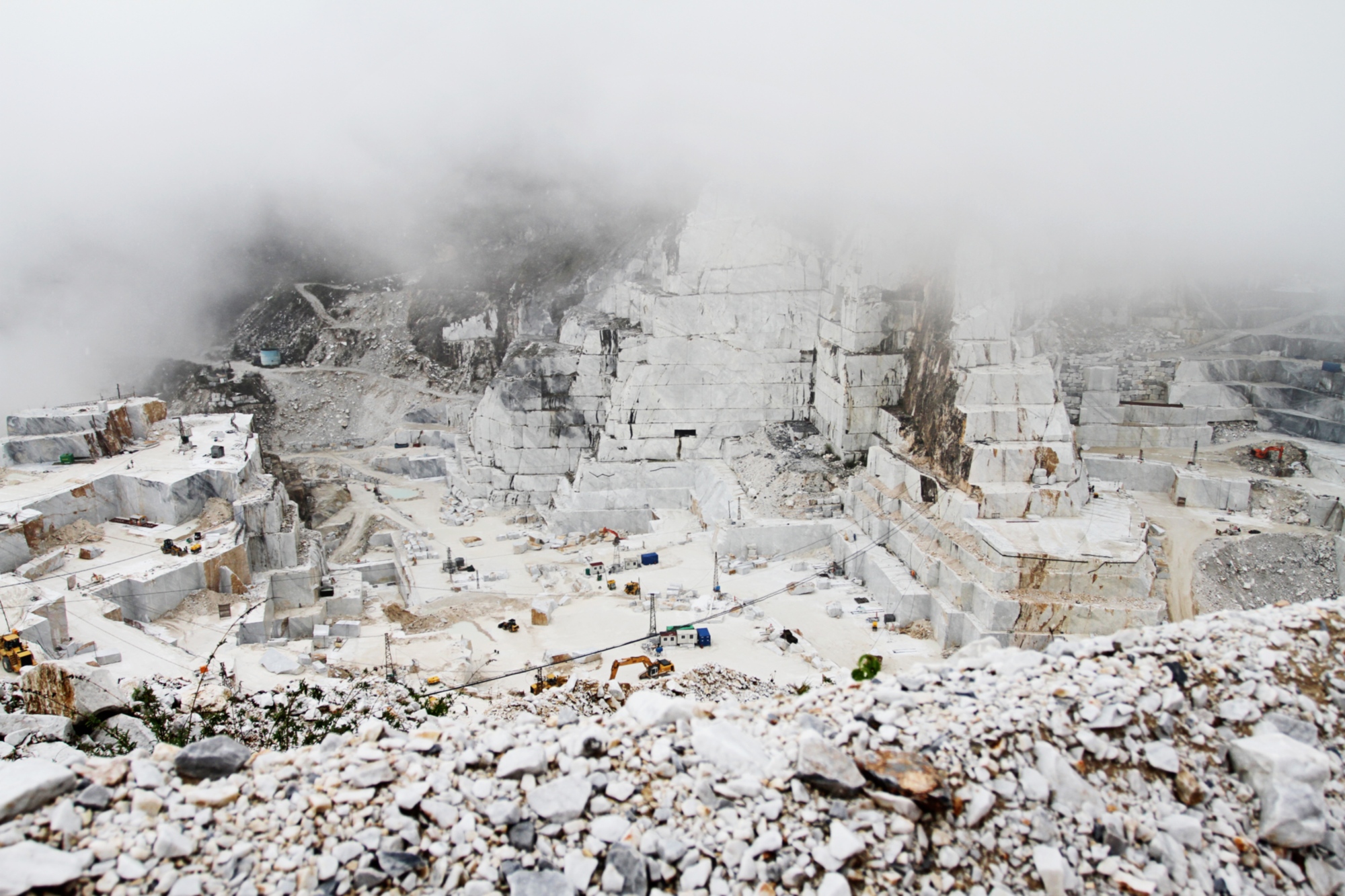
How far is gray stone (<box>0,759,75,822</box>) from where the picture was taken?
16.3ft

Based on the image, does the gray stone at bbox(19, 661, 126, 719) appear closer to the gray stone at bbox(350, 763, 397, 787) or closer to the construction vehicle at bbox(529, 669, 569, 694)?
the construction vehicle at bbox(529, 669, 569, 694)

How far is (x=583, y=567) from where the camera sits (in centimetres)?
2408

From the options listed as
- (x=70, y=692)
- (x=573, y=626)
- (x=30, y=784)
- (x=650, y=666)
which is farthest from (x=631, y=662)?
(x=30, y=784)

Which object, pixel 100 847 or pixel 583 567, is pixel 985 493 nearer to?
pixel 583 567

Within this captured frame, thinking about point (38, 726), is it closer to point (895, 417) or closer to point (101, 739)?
point (101, 739)

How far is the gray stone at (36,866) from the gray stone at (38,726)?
13.8 feet

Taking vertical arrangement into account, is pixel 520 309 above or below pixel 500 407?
above

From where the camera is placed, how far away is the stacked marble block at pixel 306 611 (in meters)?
18.4

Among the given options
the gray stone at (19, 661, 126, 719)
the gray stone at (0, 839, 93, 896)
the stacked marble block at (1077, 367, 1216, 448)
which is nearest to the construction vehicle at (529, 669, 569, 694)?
the gray stone at (19, 661, 126, 719)

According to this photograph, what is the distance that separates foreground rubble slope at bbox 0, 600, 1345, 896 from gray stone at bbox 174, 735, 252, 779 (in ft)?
0.05

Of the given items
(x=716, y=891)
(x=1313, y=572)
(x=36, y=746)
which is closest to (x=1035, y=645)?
(x=1313, y=572)

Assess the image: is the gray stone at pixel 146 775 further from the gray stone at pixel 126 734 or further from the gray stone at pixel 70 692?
the gray stone at pixel 70 692

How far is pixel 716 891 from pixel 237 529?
63.2 ft

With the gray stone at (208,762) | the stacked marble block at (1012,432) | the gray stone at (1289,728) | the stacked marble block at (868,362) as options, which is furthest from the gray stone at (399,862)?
the stacked marble block at (868,362)
